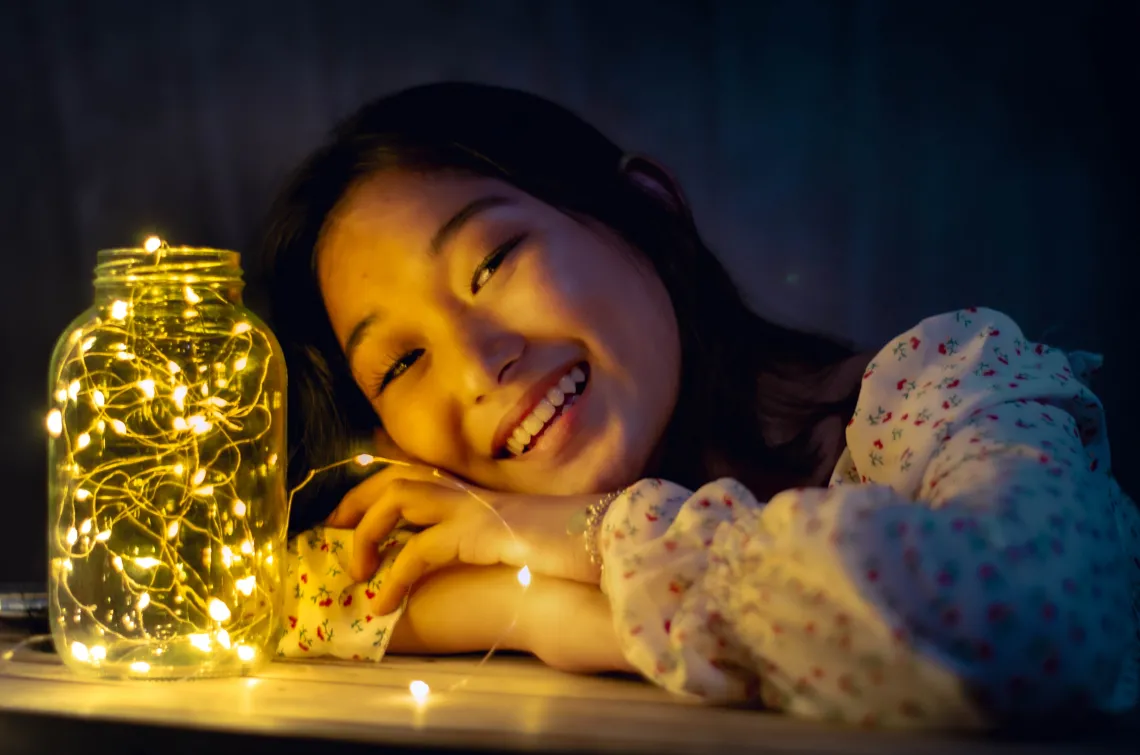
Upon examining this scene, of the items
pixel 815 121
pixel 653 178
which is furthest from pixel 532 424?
pixel 815 121

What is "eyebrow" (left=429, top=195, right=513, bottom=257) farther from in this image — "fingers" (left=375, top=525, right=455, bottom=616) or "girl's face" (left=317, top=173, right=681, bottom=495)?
"fingers" (left=375, top=525, right=455, bottom=616)

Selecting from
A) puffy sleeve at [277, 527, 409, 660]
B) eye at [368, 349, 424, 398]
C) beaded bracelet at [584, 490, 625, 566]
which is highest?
eye at [368, 349, 424, 398]

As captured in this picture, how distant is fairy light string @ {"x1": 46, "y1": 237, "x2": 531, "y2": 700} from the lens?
117 cm

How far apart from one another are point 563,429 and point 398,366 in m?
0.23

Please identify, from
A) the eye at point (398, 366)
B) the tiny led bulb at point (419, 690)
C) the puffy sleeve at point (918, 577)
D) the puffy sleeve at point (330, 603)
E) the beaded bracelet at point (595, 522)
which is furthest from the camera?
the eye at point (398, 366)

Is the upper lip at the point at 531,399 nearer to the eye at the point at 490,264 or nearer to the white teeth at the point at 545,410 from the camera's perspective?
the white teeth at the point at 545,410

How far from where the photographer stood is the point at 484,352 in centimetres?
129

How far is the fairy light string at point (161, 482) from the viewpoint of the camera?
1170 millimetres

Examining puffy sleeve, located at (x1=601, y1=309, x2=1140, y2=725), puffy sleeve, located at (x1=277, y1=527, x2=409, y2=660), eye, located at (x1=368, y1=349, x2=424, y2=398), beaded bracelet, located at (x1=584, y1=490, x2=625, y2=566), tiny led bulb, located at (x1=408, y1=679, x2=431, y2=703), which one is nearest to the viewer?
puffy sleeve, located at (x1=601, y1=309, x2=1140, y2=725)

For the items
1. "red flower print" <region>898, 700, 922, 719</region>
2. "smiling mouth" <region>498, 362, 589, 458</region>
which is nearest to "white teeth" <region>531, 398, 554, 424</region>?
"smiling mouth" <region>498, 362, 589, 458</region>

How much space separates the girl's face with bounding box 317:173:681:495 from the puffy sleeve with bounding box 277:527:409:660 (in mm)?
167

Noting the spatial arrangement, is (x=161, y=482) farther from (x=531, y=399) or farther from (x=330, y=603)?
(x=531, y=399)

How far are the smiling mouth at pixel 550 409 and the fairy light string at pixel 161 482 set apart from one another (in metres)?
0.13

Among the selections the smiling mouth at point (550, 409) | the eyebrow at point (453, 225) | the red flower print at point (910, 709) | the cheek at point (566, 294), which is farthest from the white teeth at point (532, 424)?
the red flower print at point (910, 709)
